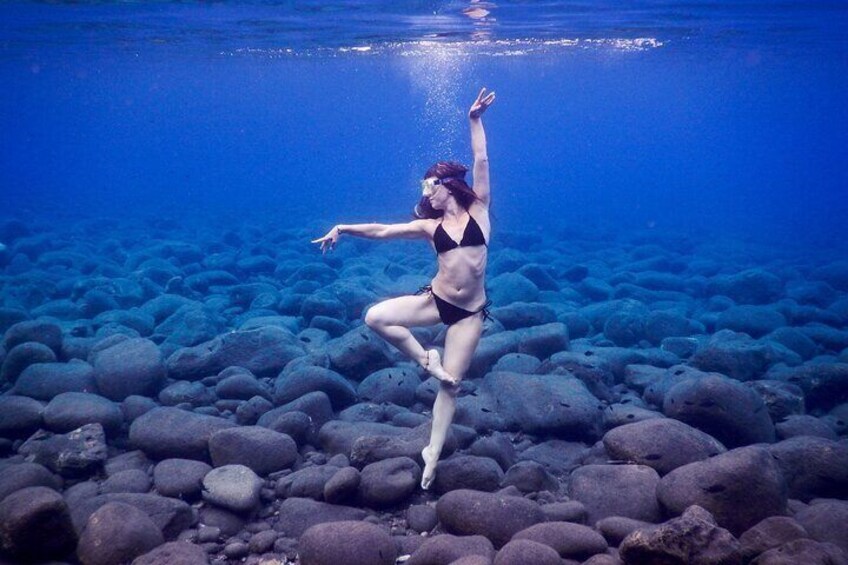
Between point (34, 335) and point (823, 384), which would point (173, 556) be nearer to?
point (34, 335)

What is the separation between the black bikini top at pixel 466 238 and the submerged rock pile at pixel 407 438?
210 centimetres

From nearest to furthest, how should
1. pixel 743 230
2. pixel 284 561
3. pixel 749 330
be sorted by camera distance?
pixel 284 561
pixel 749 330
pixel 743 230

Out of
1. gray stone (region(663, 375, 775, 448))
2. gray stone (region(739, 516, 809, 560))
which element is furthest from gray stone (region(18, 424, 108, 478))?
gray stone (region(663, 375, 775, 448))

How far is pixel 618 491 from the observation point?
5.19 metres

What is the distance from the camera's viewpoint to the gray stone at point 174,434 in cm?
606

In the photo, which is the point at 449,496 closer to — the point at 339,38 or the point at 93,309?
the point at 93,309

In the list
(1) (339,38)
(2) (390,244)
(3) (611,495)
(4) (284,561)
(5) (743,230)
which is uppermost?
(1) (339,38)

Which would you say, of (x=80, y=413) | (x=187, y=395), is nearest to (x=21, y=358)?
(x=80, y=413)

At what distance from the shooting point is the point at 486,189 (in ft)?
18.2

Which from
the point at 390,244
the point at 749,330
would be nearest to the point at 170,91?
the point at 390,244

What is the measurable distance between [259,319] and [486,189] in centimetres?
690

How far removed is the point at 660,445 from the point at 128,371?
6738 mm

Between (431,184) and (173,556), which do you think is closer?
(173,556)

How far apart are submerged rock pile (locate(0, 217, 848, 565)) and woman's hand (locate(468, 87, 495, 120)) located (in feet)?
11.1
